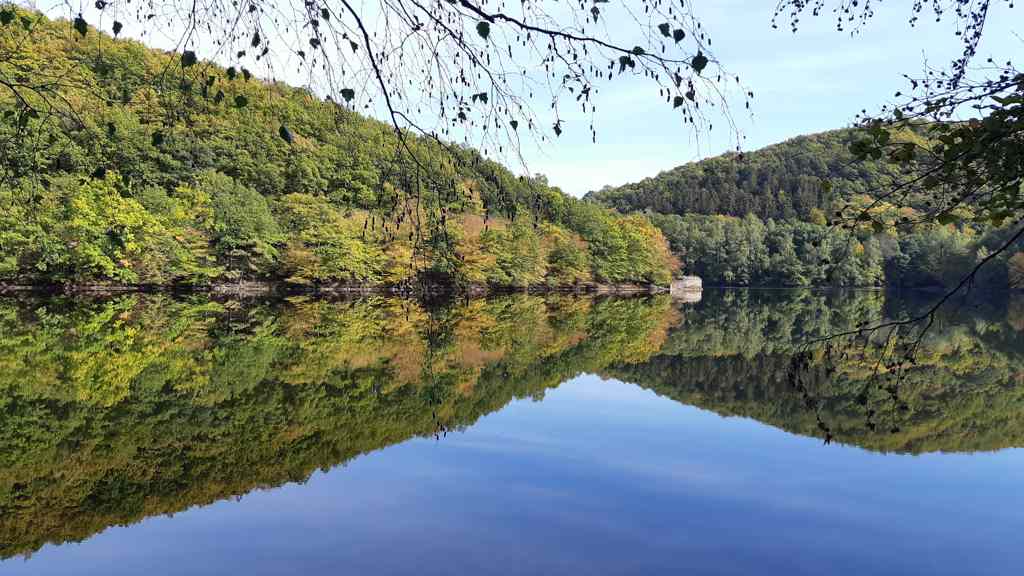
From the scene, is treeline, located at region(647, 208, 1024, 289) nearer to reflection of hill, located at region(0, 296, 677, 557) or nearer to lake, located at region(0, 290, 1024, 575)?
reflection of hill, located at region(0, 296, 677, 557)

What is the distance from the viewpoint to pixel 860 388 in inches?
563

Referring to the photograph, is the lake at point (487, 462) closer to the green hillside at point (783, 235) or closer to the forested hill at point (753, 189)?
the green hillside at point (783, 235)

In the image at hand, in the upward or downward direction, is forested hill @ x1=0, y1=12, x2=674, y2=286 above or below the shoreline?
above

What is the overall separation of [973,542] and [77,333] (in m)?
19.7

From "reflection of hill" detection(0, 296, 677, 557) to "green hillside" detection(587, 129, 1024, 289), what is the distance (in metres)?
33.4

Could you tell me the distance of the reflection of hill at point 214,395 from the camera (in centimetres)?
781

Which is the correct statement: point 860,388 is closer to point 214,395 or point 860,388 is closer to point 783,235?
point 214,395

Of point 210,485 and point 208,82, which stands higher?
point 208,82

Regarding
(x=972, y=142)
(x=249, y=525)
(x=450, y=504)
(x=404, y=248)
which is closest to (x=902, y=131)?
(x=972, y=142)

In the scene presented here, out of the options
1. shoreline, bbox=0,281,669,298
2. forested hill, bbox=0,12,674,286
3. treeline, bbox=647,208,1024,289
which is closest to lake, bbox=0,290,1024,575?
forested hill, bbox=0,12,674,286

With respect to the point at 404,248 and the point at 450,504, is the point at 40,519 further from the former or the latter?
the point at 404,248

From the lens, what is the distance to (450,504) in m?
7.80

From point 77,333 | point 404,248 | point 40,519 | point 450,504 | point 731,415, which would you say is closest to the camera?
point 40,519

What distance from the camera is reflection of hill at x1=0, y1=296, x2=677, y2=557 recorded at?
7.81 metres
